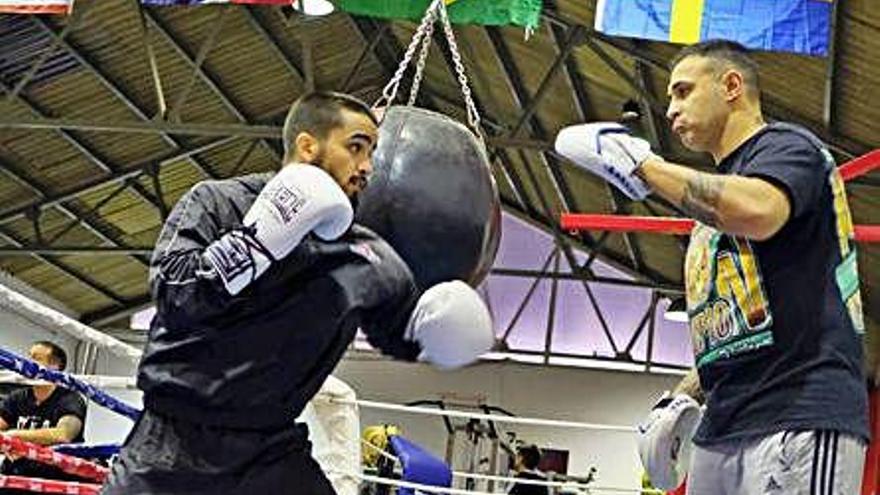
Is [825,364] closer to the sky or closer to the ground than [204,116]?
closer to the ground

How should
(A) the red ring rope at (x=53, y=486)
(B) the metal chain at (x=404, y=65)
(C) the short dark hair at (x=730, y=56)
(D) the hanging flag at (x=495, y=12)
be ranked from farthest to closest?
(D) the hanging flag at (x=495, y=12) → (A) the red ring rope at (x=53, y=486) → (B) the metal chain at (x=404, y=65) → (C) the short dark hair at (x=730, y=56)

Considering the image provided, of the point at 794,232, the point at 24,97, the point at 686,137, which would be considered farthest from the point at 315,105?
the point at 24,97

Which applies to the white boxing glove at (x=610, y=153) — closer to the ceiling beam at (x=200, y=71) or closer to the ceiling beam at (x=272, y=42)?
the ceiling beam at (x=200, y=71)

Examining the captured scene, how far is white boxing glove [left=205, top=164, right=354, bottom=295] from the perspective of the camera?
198 cm

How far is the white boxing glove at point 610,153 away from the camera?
2145mm

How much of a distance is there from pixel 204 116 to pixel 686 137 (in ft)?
32.5

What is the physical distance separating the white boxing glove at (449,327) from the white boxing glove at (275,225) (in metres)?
0.27

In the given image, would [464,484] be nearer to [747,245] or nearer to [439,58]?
[439,58]

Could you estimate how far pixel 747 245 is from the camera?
7.19ft

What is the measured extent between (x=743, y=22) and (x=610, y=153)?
296 centimetres

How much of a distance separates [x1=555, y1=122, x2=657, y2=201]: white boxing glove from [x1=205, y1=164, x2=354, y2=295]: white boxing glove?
1.35 feet

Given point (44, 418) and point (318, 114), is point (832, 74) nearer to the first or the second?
point (44, 418)

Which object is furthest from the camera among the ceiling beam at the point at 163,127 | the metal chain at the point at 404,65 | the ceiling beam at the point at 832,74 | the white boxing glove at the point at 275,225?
the ceiling beam at the point at 163,127

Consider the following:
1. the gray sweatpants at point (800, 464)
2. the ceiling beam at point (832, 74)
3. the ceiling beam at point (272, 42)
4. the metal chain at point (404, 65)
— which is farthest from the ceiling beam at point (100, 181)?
the gray sweatpants at point (800, 464)
